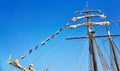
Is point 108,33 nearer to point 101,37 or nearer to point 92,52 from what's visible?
point 101,37

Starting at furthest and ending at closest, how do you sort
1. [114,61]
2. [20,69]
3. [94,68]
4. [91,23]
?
1. [91,23]
2. [114,61]
3. [94,68]
4. [20,69]

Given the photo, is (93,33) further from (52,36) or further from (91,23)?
(52,36)

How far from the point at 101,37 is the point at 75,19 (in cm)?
795

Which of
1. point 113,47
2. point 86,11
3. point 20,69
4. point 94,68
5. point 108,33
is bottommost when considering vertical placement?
point 20,69

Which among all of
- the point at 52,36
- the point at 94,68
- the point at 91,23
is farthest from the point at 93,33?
the point at 52,36

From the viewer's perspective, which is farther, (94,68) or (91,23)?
(91,23)

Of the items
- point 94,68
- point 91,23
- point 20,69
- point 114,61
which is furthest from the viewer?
point 91,23

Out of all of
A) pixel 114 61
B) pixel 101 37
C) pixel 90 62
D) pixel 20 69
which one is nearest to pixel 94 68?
pixel 90 62

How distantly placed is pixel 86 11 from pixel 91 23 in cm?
494

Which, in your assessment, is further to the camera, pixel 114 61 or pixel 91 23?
pixel 91 23

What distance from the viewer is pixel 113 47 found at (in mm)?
70375

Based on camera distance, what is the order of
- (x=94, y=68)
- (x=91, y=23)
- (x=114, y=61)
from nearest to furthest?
(x=94, y=68) < (x=114, y=61) < (x=91, y=23)

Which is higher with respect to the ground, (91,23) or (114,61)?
(91,23)

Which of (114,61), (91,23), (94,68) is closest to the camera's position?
(94,68)
